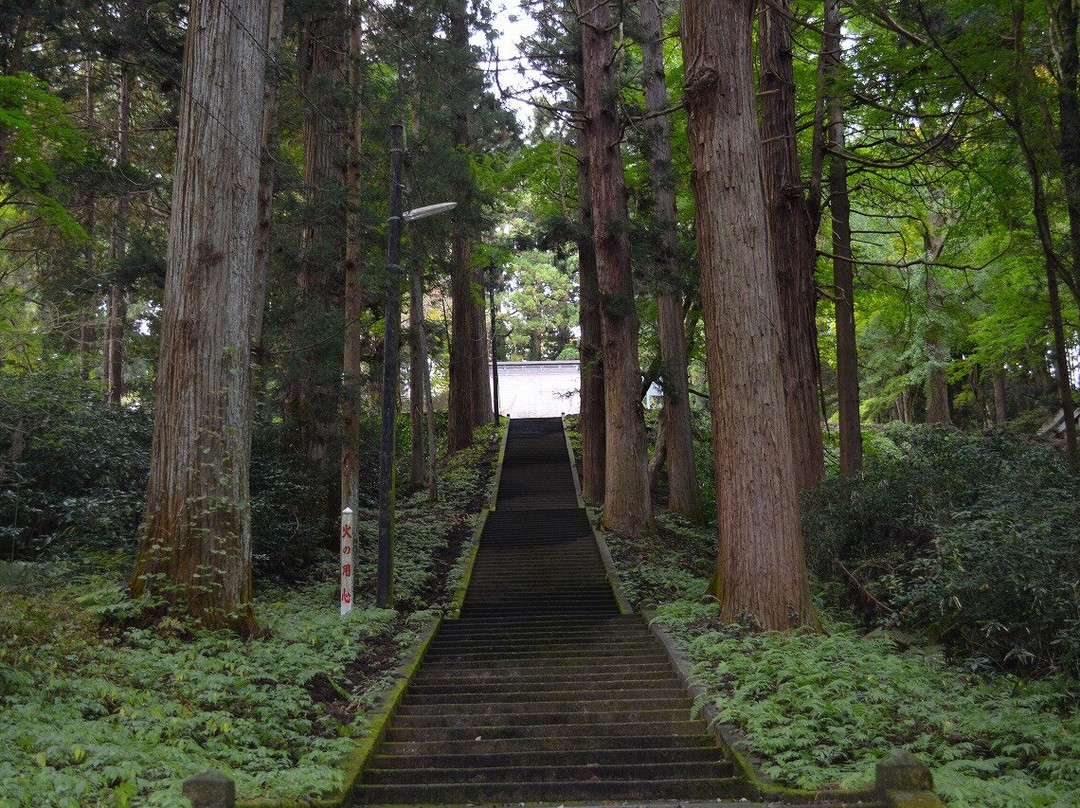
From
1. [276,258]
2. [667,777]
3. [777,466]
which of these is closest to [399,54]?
[276,258]

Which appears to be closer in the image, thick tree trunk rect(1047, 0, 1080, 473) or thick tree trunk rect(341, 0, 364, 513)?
thick tree trunk rect(1047, 0, 1080, 473)

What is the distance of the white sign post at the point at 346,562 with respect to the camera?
35.3 feet

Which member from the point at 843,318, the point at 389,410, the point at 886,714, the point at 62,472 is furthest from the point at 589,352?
the point at 886,714

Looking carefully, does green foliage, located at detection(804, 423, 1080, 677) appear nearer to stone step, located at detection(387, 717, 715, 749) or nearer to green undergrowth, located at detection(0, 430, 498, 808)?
stone step, located at detection(387, 717, 715, 749)

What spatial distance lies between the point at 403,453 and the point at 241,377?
20.9m

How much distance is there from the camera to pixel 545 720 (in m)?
7.40

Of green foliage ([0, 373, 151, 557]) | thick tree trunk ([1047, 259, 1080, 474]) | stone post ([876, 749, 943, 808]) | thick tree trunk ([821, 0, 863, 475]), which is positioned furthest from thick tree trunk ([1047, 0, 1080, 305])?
green foliage ([0, 373, 151, 557])

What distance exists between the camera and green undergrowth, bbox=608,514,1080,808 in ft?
17.3

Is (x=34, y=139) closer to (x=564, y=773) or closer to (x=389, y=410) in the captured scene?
(x=389, y=410)

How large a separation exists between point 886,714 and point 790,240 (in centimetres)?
821

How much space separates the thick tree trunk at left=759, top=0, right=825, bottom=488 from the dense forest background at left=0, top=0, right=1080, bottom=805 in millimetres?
46

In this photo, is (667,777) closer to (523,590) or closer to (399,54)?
(523,590)

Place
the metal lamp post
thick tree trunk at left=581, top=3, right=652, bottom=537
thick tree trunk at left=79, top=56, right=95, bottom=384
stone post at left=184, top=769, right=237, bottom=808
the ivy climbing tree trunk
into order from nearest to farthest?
1. stone post at left=184, top=769, right=237, bottom=808
2. the metal lamp post
3. thick tree trunk at left=79, top=56, right=95, bottom=384
4. thick tree trunk at left=581, top=3, right=652, bottom=537
5. the ivy climbing tree trunk

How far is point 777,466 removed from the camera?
9.10 metres
